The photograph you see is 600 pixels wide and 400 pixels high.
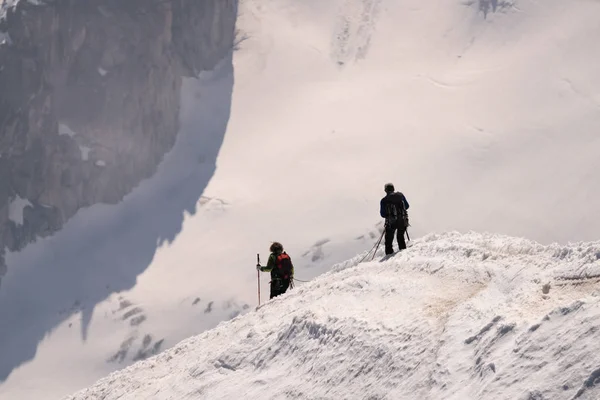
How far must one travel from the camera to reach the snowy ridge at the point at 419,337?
63.0 feet

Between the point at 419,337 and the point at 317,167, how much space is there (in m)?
148

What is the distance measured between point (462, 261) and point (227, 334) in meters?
6.16

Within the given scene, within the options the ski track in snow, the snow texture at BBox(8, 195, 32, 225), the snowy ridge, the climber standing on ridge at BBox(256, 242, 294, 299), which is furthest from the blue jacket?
the ski track in snow

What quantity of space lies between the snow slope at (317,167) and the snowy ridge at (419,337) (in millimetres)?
108952

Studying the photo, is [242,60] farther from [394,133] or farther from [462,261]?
[462,261]

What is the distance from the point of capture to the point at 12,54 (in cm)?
16462

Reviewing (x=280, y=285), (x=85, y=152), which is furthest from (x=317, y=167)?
(x=280, y=285)

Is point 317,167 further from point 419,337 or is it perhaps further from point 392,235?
point 419,337

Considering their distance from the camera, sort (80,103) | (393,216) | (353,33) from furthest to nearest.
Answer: (353,33) → (80,103) → (393,216)

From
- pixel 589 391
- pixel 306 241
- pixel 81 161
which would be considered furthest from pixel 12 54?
pixel 589 391

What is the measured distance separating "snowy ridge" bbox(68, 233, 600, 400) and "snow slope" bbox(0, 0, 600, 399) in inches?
4289

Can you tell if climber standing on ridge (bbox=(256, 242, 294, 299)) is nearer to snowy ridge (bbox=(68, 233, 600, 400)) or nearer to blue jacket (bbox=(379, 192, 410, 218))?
snowy ridge (bbox=(68, 233, 600, 400))

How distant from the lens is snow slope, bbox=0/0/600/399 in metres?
148

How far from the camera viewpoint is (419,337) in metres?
22.0
